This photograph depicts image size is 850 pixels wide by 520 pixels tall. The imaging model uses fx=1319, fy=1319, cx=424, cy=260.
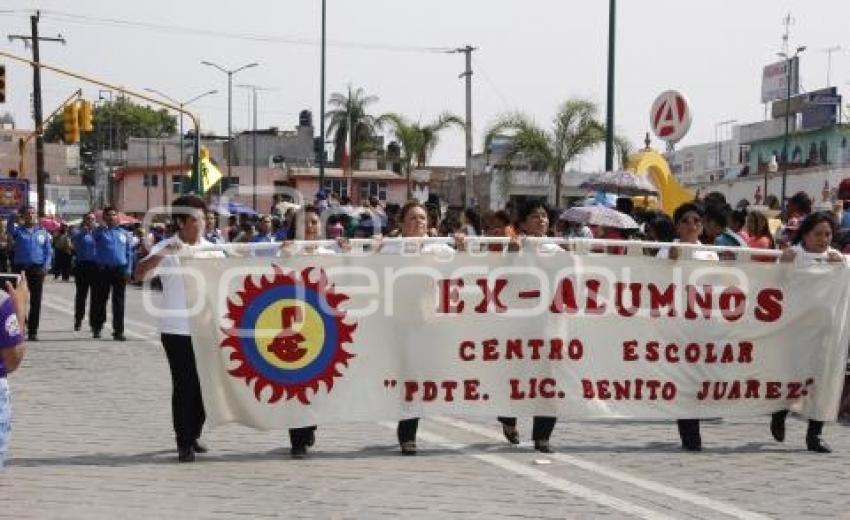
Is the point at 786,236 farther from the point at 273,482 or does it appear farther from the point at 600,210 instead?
the point at 273,482

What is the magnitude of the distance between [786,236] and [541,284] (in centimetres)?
544

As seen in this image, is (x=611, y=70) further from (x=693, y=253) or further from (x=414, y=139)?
(x=414, y=139)

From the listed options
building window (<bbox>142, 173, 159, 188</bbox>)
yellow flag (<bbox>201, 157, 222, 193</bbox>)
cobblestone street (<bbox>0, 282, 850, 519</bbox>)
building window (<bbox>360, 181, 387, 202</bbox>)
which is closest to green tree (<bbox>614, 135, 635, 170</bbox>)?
yellow flag (<bbox>201, 157, 222, 193</bbox>)

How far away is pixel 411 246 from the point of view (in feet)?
29.8

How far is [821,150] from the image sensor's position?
7606cm

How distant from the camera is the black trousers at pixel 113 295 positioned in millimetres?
18141

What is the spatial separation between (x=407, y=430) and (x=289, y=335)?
40.0 inches

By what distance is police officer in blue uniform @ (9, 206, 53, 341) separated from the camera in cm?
1821

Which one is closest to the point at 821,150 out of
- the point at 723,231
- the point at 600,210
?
the point at 600,210

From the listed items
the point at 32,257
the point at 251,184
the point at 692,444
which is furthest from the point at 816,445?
the point at 251,184

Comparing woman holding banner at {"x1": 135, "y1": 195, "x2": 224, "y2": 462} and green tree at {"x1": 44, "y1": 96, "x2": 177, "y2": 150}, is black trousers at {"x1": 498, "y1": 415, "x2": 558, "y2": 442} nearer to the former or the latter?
woman holding banner at {"x1": 135, "y1": 195, "x2": 224, "y2": 462}

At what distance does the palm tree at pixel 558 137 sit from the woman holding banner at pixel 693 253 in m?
31.4

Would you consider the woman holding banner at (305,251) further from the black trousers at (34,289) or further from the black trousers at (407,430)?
the black trousers at (34,289)

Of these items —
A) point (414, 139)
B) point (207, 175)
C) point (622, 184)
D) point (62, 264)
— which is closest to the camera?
point (622, 184)
